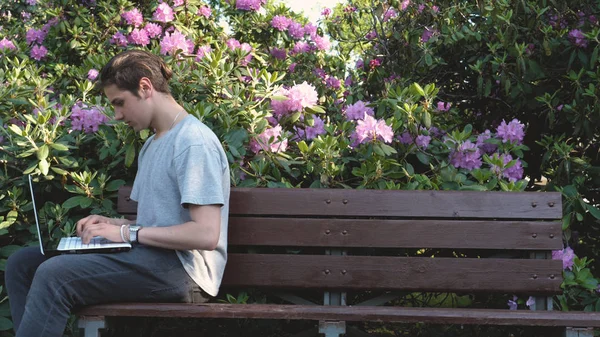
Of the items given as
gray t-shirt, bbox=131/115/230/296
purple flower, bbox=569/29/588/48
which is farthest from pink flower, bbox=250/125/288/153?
purple flower, bbox=569/29/588/48

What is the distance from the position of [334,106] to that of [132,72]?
2201mm

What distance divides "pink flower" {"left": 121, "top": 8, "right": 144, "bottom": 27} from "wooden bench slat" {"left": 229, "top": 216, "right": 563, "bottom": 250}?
Result: 2.35 m

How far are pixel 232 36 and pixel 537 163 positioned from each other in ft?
7.67

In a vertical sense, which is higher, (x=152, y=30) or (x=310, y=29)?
(x=310, y=29)

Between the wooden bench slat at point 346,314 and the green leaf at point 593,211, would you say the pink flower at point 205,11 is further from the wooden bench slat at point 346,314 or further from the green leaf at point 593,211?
the wooden bench slat at point 346,314

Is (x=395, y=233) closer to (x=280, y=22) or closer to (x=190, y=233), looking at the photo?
(x=190, y=233)

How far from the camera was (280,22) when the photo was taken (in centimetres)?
543

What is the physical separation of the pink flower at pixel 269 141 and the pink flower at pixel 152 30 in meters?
1.85

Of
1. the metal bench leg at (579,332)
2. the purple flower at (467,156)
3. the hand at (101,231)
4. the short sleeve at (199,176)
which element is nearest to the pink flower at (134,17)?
the purple flower at (467,156)

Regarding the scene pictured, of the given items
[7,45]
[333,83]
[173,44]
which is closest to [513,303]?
[173,44]

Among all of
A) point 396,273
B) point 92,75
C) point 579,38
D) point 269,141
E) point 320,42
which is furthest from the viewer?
point 320,42

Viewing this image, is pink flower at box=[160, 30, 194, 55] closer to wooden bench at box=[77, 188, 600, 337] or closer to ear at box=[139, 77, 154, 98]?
wooden bench at box=[77, 188, 600, 337]

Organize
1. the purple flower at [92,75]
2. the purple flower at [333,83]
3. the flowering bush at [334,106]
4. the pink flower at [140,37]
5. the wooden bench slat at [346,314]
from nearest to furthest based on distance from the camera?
1. the wooden bench slat at [346,314]
2. the flowering bush at [334,106]
3. the purple flower at [92,75]
4. the pink flower at [140,37]
5. the purple flower at [333,83]

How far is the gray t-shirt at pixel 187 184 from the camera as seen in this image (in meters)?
2.70
